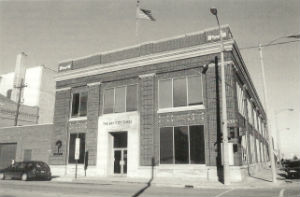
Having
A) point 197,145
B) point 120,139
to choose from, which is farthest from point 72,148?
point 197,145

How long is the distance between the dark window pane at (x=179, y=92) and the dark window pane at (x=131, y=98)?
3706 mm

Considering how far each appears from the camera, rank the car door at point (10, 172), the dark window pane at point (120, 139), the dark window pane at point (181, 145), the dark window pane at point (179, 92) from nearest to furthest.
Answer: the dark window pane at point (181, 145), the dark window pane at point (179, 92), the car door at point (10, 172), the dark window pane at point (120, 139)

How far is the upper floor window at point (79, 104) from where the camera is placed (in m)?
27.5

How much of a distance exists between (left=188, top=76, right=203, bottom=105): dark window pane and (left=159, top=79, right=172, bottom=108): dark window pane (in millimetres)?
1728

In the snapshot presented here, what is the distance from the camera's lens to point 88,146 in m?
25.9

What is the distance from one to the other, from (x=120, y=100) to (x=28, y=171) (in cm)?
943

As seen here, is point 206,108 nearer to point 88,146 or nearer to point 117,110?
point 117,110

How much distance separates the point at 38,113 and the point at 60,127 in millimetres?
19417

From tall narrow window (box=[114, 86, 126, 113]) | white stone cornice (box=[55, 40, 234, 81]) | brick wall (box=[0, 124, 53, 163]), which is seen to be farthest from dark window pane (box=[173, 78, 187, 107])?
brick wall (box=[0, 124, 53, 163])

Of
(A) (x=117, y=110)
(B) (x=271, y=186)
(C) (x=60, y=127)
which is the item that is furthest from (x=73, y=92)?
(B) (x=271, y=186)

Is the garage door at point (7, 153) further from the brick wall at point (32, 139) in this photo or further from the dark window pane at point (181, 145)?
the dark window pane at point (181, 145)

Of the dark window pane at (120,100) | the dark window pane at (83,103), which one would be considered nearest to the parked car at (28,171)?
the dark window pane at (83,103)

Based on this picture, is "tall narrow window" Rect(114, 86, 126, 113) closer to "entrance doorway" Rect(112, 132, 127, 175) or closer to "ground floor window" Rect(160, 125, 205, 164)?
"entrance doorway" Rect(112, 132, 127, 175)

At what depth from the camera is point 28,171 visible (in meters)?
22.8
